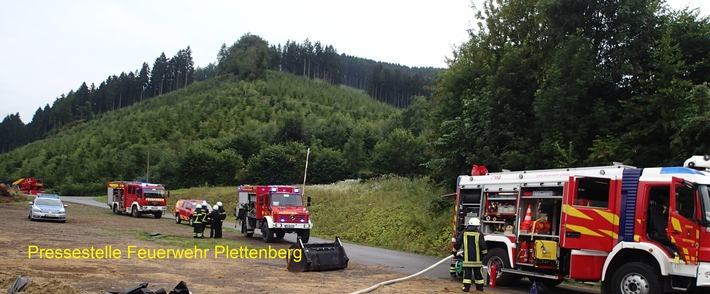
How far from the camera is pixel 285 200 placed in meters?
24.6

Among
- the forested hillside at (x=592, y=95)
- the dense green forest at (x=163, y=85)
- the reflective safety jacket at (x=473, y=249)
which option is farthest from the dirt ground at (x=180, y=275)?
the dense green forest at (x=163, y=85)

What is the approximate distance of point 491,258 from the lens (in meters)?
14.9

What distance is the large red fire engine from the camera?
10.8 metres

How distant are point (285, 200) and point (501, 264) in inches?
475

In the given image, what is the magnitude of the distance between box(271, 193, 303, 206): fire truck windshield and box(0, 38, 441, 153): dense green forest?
128753mm

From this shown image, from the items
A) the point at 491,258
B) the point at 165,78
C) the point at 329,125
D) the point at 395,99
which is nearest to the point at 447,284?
the point at 491,258

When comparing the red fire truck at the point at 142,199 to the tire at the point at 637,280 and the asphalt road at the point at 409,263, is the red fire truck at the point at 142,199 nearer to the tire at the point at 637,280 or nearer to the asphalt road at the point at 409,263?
the asphalt road at the point at 409,263

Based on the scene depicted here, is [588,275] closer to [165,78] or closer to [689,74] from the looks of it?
[689,74]

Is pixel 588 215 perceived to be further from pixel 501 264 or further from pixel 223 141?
pixel 223 141

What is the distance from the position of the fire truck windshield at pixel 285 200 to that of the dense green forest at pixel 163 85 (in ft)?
422

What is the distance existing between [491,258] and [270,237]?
11.7 meters

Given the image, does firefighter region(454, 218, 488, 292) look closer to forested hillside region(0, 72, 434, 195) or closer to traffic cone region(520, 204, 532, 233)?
traffic cone region(520, 204, 532, 233)

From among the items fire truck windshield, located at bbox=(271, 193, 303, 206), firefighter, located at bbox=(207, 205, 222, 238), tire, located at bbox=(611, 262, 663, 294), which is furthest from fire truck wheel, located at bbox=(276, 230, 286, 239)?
tire, located at bbox=(611, 262, 663, 294)

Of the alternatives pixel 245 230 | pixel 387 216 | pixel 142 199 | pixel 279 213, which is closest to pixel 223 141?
pixel 142 199
